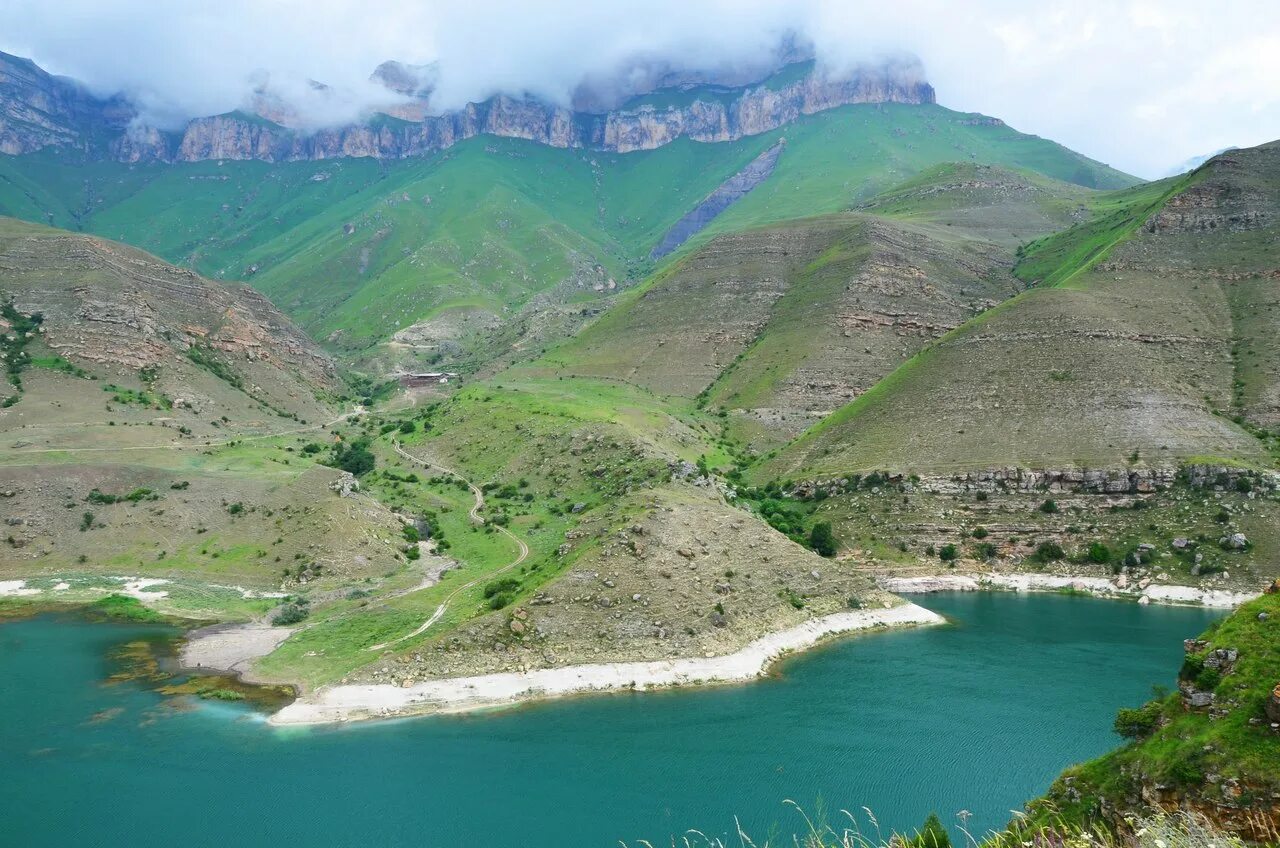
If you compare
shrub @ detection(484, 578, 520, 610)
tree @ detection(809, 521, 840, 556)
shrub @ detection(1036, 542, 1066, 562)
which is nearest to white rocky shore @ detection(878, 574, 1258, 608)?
shrub @ detection(1036, 542, 1066, 562)

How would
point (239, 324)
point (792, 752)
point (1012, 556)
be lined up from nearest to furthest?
point (792, 752), point (1012, 556), point (239, 324)

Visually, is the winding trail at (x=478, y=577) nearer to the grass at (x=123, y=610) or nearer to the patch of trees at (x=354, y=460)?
the patch of trees at (x=354, y=460)

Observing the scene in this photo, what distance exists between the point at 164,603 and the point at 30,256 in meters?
96.1

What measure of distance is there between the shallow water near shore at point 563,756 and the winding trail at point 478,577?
35.5ft

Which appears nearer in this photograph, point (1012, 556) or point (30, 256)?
point (1012, 556)

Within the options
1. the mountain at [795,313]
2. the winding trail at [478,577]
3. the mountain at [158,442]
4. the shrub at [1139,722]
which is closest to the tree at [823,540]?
the mountain at [795,313]

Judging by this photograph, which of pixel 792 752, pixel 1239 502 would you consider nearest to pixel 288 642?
pixel 792 752

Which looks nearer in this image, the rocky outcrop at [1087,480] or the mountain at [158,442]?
the mountain at [158,442]

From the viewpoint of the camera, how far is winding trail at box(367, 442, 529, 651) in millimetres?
63281

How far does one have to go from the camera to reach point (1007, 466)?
9412cm

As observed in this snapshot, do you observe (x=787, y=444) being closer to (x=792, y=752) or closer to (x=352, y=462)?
(x=352, y=462)

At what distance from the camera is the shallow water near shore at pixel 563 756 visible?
4200 centimetres

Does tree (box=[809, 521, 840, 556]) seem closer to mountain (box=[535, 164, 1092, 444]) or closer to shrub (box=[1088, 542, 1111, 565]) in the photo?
shrub (box=[1088, 542, 1111, 565])

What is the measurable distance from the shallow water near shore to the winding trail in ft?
35.5
